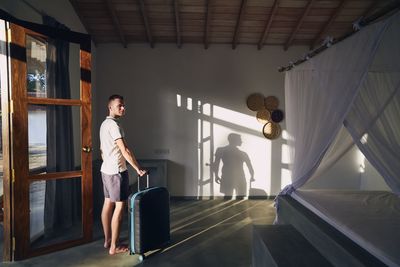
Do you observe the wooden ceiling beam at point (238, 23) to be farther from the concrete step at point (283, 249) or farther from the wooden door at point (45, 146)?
the concrete step at point (283, 249)

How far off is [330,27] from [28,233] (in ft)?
14.4

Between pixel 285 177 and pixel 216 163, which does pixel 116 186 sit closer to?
pixel 216 163

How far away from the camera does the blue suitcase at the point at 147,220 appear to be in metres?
2.54

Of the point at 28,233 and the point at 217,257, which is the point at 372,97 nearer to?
the point at 217,257

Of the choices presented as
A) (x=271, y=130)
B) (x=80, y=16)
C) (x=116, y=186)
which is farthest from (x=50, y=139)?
(x=271, y=130)

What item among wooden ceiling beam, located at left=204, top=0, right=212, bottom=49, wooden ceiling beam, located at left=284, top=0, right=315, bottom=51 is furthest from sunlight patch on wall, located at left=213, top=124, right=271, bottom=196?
wooden ceiling beam, located at left=284, top=0, right=315, bottom=51

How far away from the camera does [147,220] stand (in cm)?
261

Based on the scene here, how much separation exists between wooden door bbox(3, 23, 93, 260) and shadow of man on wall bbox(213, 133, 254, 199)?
209 cm

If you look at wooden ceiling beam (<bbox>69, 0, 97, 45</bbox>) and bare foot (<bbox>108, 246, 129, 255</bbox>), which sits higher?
wooden ceiling beam (<bbox>69, 0, 97, 45</bbox>)

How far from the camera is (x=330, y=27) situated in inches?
165

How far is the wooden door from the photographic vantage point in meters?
2.47

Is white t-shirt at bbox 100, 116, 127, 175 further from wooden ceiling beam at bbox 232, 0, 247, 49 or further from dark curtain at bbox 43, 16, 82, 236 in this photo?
wooden ceiling beam at bbox 232, 0, 247, 49

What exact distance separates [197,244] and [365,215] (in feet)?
4.94

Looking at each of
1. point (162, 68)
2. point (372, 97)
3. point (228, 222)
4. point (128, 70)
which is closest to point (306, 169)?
point (372, 97)
